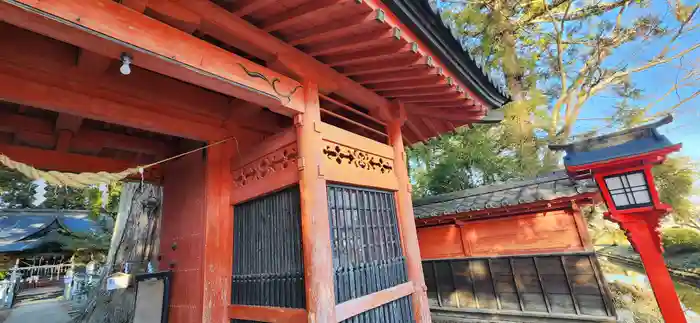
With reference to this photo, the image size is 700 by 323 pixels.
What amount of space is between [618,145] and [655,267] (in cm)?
163

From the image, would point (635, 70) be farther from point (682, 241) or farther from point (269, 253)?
point (269, 253)

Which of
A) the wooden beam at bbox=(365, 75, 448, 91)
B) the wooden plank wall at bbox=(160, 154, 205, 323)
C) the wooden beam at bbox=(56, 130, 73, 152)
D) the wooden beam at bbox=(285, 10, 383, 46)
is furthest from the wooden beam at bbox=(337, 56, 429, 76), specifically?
the wooden beam at bbox=(56, 130, 73, 152)

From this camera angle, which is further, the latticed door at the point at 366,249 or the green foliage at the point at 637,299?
the green foliage at the point at 637,299

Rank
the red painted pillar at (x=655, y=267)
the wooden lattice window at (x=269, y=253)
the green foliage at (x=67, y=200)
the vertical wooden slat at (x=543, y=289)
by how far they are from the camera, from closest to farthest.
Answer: the wooden lattice window at (x=269, y=253), the red painted pillar at (x=655, y=267), the vertical wooden slat at (x=543, y=289), the green foliage at (x=67, y=200)

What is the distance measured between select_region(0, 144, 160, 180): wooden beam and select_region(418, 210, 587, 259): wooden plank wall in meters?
5.89

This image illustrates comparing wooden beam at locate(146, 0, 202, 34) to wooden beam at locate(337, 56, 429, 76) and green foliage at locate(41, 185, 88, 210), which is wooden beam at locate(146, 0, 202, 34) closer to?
wooden beam at locate(337, 56, 429, 76)

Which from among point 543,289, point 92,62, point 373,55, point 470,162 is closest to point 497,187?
point 543,289

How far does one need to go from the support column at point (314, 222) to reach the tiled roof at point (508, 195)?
4.24 meters

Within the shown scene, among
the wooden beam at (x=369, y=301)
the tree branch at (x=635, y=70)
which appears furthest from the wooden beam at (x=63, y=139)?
the tree branch at (x=635, y=70)

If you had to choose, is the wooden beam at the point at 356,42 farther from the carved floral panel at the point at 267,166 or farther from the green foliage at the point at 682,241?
the green foliage at the point at 682,241

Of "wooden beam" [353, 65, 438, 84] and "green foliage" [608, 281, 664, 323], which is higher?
"wooden beam" [353, 65, 438, 84]

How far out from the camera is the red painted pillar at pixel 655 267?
385 cm

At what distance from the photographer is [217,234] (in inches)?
144

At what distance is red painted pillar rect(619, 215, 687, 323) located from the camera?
3848mm
